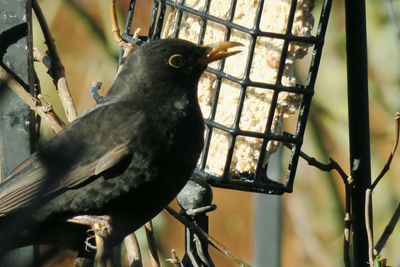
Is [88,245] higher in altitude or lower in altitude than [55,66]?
lower

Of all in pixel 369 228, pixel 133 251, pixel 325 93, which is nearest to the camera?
pixel 369 228

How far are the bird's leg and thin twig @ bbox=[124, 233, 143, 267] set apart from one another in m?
0.11

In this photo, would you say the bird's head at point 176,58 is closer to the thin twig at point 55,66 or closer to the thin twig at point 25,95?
the thin twig at point 55,66

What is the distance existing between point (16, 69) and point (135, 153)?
0.53 m

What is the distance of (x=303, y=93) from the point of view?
13.6 feet

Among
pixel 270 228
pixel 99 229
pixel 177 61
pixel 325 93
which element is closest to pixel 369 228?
pixel 99 229

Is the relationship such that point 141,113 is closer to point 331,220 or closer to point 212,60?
point 212,60

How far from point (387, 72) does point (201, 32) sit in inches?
101

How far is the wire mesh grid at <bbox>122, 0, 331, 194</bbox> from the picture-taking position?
4105 mm

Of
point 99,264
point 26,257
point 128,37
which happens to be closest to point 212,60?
point 128,37

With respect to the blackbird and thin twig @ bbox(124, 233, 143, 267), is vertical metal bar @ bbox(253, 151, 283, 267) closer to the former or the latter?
the blackbird

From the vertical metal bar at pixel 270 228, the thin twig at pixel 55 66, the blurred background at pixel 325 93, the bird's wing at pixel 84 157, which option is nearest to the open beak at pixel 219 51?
the bird's wing at pixel 84 157

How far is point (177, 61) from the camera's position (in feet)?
13.5

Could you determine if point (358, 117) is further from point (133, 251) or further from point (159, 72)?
point (133, 251)
